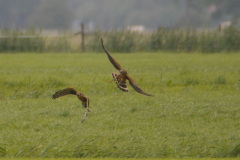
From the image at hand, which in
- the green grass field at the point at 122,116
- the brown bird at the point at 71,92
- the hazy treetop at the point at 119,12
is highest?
the hazy treetop at the point at 119,12

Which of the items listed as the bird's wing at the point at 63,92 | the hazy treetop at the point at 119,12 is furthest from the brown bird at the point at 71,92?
the hazy treetop at the point at 119,12

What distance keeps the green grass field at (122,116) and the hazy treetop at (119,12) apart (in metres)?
38.9

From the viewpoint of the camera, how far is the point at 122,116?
26.8ft

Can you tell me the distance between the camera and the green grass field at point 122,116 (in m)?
6.20

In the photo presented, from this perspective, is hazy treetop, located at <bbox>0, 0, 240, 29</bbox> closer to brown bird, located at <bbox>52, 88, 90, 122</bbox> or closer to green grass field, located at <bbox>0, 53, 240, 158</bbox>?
green grass field, located at <bbox>0, 53, 240, 158</bbox>

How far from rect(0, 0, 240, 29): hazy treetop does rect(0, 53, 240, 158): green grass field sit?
38922 millimetres

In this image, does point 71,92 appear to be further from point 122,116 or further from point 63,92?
point 122,116

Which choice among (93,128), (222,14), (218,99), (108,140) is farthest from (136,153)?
(222,14)

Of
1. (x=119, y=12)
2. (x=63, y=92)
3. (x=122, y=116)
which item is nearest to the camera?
(x=63, y=92)

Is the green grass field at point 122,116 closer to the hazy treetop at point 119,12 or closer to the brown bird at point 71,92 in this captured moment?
the brown bird at point 71,92

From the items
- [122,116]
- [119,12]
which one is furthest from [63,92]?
[119,12]

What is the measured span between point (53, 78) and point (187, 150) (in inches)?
249

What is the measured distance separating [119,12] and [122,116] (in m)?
69.0

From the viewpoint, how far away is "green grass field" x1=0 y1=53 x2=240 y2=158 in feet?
20.3
